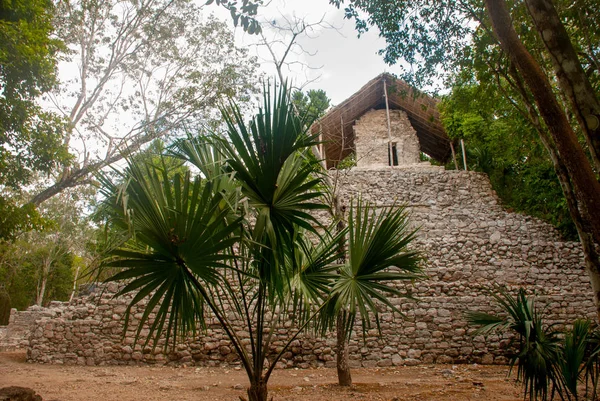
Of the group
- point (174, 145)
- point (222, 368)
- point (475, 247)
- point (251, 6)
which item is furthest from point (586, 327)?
point (475, 247)

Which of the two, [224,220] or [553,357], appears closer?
[224,220]

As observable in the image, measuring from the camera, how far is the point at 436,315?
719cm

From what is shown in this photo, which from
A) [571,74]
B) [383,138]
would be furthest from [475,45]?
[383,138]

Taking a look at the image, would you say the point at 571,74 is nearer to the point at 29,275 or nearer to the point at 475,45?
the point at 475,45

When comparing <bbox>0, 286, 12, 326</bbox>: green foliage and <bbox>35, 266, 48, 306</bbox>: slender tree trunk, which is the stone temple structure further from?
<bbox>0, 286, 12, 326</bbox>: green foliage

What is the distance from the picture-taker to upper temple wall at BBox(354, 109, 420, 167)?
15922 millimetres

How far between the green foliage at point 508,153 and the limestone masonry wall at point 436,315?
103 centimetres

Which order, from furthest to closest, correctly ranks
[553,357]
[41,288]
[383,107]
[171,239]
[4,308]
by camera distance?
[41,288] < [4,308] < [383,107] < [553,357] < [171,239]

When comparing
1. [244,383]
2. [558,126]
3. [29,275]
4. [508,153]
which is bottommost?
[244,383]

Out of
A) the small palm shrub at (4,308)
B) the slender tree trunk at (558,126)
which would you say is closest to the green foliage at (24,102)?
the slender tree trunk at (558,126)

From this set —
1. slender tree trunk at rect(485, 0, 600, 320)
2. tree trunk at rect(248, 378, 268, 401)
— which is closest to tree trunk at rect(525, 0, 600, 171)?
slender tree trunk at rect(485, 0, 600, 320)

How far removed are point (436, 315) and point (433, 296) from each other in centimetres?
68

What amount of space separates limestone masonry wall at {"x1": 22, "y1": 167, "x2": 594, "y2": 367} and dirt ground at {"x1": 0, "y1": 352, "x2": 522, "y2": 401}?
0.98ft

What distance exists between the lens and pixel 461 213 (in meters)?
11.5
